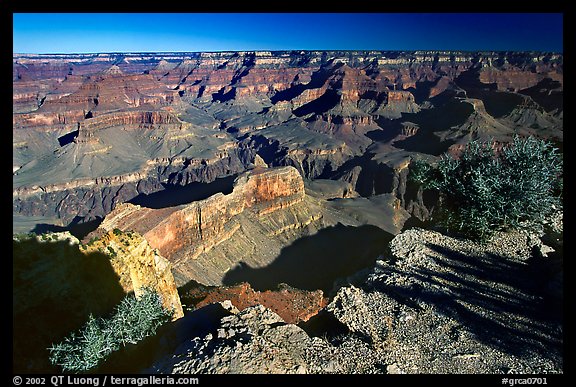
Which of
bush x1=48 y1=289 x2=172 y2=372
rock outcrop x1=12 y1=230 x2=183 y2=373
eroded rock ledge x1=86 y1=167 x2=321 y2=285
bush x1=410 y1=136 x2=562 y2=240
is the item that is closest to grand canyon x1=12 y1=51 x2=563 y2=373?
rock outcrop x1=12 y1=230 x2=183 y2=373

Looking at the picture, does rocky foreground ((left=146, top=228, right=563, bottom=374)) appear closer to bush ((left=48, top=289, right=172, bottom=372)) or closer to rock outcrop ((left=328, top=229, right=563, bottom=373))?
rock outcrop ((left=328, top=229, right=563, bottom=373))

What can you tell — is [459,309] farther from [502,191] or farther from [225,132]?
[225,132]

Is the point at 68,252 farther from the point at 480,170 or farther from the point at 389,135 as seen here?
the point at 389,135

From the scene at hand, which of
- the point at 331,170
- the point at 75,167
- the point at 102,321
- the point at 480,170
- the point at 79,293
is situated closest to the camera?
the point at 102,321

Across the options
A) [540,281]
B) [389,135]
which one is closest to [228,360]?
[540,281]
